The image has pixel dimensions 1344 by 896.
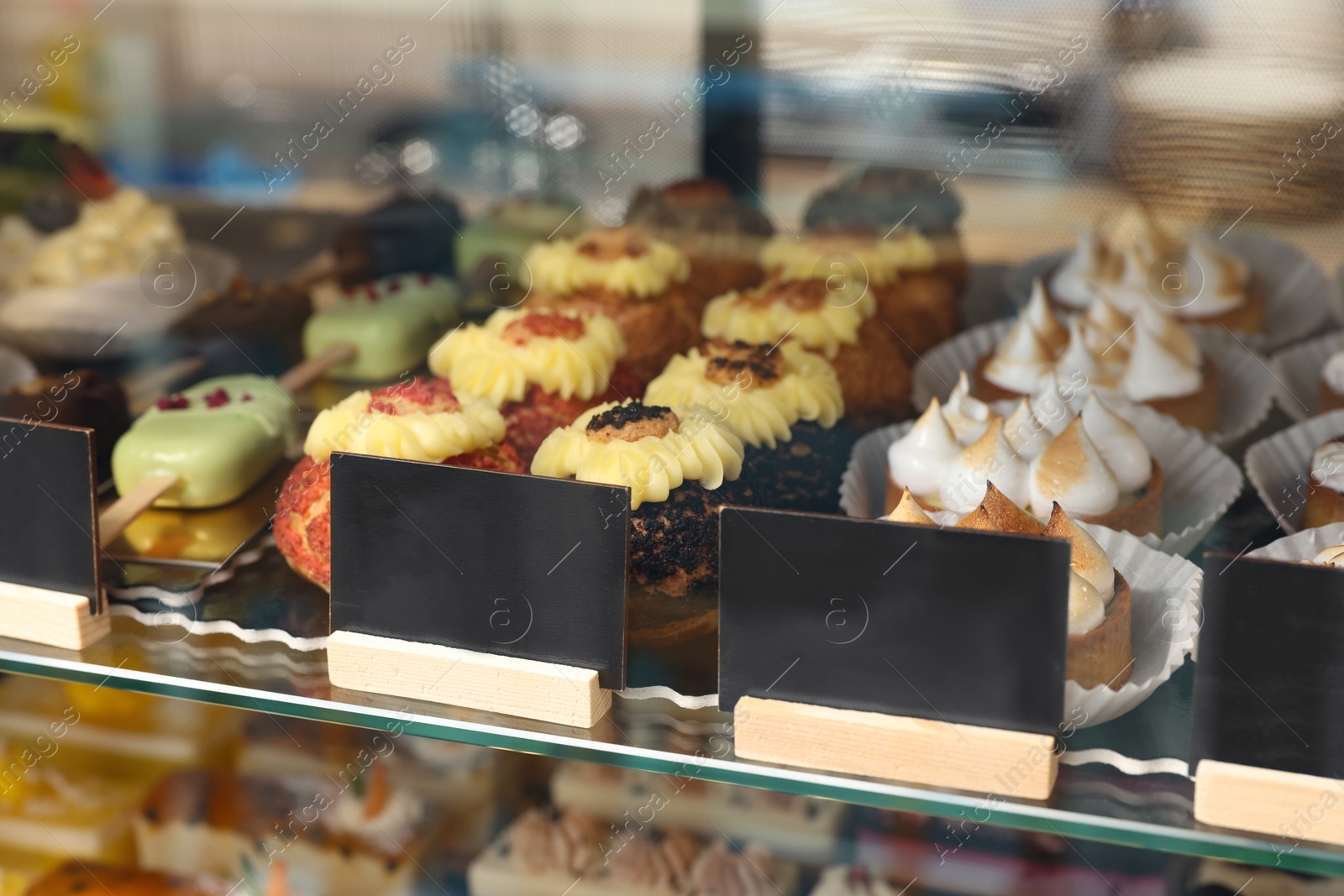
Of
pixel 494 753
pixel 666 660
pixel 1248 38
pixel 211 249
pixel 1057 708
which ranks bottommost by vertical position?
pixel 494 753

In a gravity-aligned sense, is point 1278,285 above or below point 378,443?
below

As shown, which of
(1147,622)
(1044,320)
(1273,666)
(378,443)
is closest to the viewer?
(1273,666)

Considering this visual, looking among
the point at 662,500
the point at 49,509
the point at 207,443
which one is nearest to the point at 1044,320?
the point at 662,500

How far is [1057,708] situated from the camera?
1090mm

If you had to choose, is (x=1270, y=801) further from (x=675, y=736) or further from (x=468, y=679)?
(x=468, y=679)

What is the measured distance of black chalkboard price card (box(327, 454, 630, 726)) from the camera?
119cm

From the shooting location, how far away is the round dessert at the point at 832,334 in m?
2.12

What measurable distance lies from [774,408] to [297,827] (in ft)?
3.07

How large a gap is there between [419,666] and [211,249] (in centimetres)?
181

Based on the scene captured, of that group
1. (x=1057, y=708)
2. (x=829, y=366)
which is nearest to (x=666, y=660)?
(x=1057, y=708)

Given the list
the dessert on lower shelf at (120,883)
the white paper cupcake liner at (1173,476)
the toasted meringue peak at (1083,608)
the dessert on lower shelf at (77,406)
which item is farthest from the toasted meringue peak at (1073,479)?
the dessert on lower shelf at (77,406)

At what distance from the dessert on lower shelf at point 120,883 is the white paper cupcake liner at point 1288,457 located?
5.25ft

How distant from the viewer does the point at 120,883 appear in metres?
1.80

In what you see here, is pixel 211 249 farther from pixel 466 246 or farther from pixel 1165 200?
pixel 1165 200
